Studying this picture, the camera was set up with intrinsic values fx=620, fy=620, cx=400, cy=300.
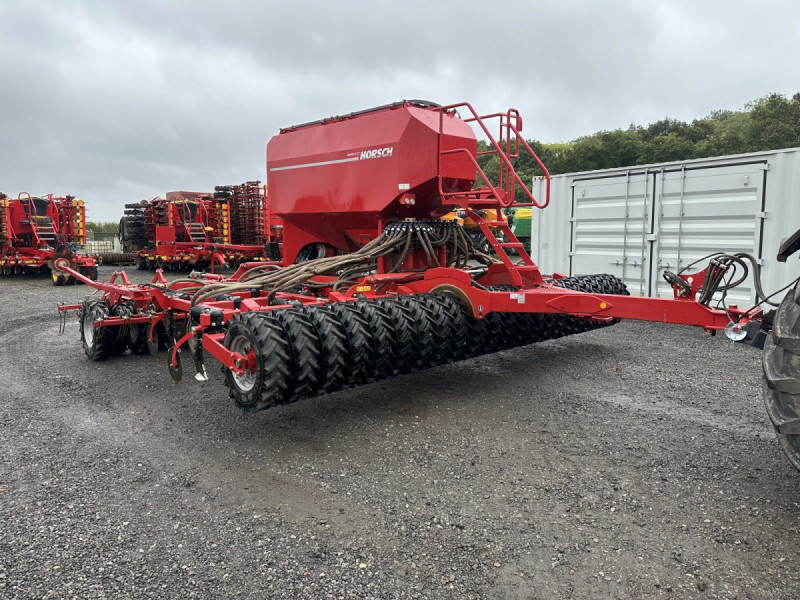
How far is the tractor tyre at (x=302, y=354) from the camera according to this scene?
4145 mm

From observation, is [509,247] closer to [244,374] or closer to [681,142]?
[244,374]

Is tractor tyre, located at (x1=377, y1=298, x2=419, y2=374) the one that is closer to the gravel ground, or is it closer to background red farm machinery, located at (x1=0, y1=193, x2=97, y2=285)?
the gravel ground

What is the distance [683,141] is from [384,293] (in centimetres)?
3854

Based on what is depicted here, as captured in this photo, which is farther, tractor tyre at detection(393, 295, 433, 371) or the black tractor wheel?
tractor tyre at detection(393, 295, 433, 371)

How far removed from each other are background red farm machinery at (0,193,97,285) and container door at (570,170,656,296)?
44.7 feet

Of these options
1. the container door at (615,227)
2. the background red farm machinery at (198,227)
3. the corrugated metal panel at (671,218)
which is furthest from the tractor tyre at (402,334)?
the background red farm machinery at (198,227)

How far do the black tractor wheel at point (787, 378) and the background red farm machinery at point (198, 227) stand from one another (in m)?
15.8

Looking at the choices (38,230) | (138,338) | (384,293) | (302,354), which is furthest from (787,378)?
(38,230)

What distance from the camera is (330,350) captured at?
426cm

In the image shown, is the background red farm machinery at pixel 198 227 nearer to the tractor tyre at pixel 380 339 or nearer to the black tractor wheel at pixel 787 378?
the tractor tyre at pixel 380 339

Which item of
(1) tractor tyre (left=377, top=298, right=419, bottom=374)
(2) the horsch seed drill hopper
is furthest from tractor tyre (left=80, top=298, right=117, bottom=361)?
(1) tractor tyre (left=377, top=298, right=419, bottom=374)

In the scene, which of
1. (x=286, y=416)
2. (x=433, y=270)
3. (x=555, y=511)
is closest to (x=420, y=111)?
(x=433, y=270)

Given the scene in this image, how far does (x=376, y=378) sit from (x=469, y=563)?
2036 millimetres

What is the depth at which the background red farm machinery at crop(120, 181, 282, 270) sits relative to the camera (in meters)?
18.5
